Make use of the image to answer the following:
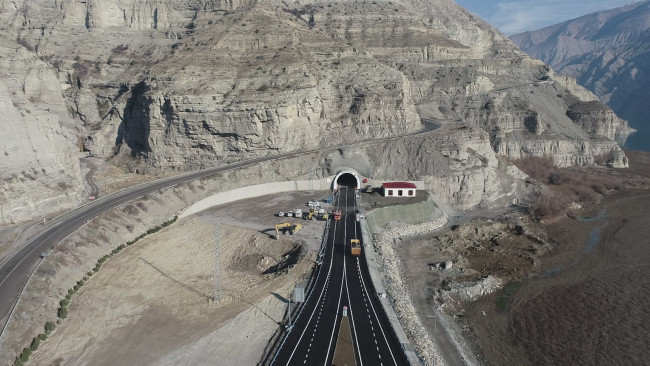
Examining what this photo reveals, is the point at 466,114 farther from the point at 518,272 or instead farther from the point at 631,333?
the point at 631,333

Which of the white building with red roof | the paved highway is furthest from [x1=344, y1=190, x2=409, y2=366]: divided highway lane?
the white building with red roof

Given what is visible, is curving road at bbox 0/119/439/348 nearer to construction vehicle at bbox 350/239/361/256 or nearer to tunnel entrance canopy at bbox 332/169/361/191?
tunnel entrance canopy at bbox 332/169/361/191

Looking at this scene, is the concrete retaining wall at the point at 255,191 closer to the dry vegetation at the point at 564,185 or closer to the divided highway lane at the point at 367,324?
the divided highway lane at the point at 367,324

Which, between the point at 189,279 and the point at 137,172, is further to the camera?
the point at 137,172

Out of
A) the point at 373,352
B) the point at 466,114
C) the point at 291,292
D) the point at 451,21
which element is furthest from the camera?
the point at 451,21

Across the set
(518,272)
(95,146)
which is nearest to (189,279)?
(518,272)

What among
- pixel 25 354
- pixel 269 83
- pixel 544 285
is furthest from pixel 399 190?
pixel 25 354
